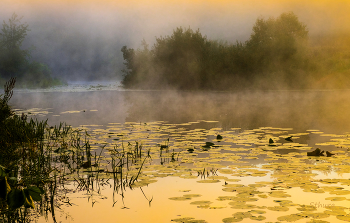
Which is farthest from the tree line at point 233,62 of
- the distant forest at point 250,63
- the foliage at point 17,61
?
the foliage at point 17,61

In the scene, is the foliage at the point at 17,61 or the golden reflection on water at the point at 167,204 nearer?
the golden reflection on water at the point at 167,204

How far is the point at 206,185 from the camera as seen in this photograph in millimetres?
4375

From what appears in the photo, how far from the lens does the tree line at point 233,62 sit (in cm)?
3269

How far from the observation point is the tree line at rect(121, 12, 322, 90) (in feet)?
107

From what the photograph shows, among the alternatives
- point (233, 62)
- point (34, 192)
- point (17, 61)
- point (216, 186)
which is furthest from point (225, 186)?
point (17, 61)

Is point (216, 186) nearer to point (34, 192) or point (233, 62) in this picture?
point (34, 192)

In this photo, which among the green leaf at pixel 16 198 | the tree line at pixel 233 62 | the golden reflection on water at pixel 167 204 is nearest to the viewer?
the green leaf at pixel 16 198

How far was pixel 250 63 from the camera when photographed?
33.2 meters

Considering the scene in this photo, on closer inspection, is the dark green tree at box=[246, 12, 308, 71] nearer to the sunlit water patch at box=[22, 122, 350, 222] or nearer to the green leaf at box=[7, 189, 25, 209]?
the sunlit water patch at box=[22, 122, 350, 222]

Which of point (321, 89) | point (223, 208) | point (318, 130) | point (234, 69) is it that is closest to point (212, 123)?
point (318, 130)

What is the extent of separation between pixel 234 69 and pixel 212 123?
74.6 feet

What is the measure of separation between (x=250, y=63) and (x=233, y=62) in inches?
57.9

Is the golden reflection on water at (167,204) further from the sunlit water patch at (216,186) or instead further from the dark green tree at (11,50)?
the dark green tree at (11,50)

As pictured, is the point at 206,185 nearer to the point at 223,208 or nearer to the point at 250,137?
the point at 223,208
